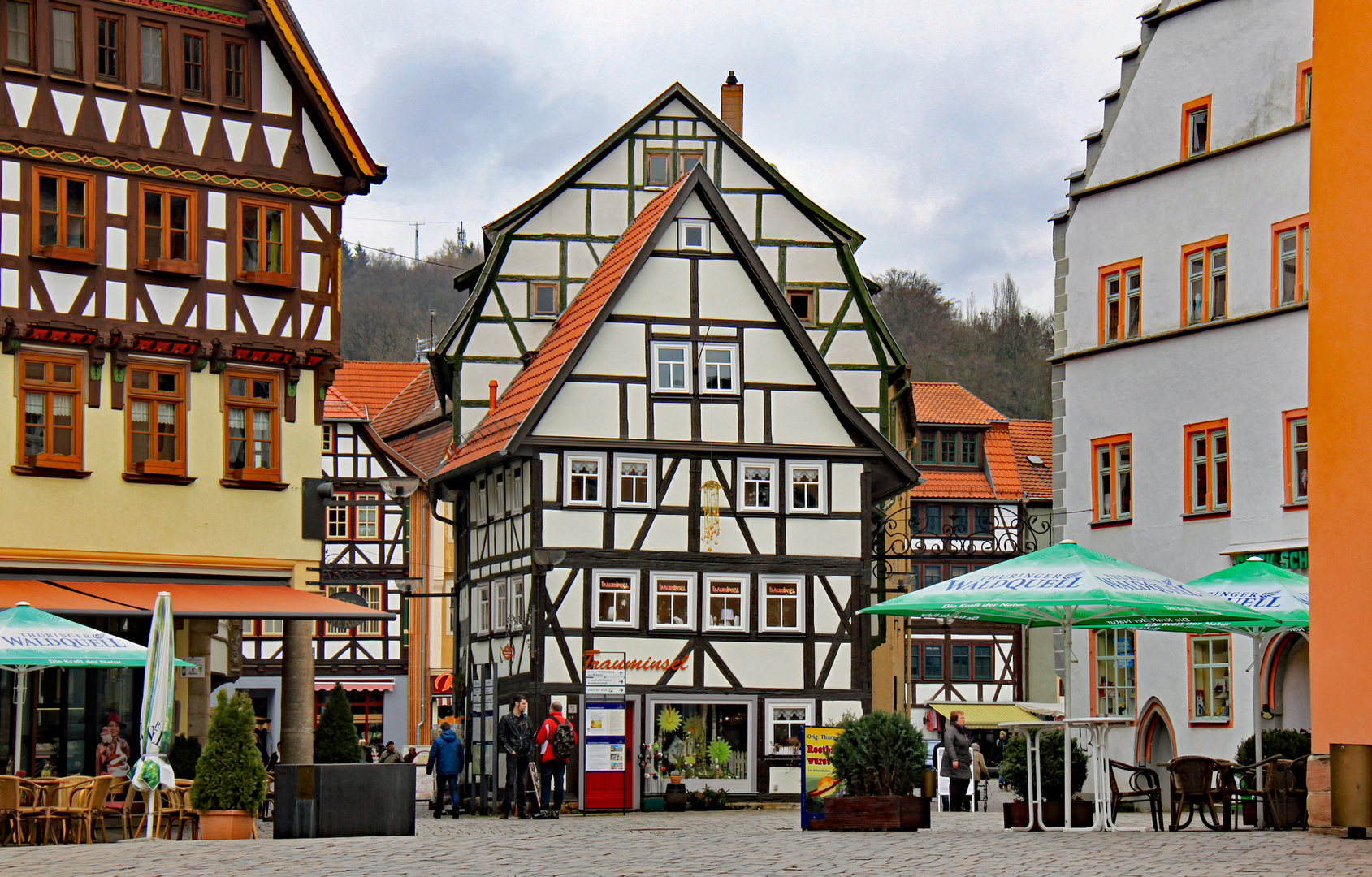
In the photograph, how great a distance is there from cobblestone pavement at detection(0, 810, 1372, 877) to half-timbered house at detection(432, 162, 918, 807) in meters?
11.1

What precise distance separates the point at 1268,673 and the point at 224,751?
1422 cm

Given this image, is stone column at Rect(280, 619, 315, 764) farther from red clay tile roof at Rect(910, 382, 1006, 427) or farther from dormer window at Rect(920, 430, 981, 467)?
dormer window at Rect(920, 430, 981, 467)

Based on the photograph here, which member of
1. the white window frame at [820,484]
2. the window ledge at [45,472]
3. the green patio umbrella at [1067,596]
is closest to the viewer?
the green patio umbrella at [1067,596]

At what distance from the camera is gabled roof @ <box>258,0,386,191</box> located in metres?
29.0

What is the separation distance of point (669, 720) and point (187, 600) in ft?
28.1

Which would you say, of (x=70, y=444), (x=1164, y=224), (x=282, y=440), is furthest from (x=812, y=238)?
(x=70, y=444)

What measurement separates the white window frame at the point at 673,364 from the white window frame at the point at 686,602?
299cm

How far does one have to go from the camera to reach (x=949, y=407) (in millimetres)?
65625

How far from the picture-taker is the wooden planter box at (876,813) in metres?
19.1

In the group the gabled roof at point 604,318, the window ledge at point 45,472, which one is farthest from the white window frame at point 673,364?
the window ledge at point 45,472

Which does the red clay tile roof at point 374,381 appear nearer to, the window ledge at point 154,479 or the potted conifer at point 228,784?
the window ledge at point 154,479

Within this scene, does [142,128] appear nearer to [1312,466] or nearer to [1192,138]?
[1192,138]

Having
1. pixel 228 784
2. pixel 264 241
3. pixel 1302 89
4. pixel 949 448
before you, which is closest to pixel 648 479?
pixel 264 241

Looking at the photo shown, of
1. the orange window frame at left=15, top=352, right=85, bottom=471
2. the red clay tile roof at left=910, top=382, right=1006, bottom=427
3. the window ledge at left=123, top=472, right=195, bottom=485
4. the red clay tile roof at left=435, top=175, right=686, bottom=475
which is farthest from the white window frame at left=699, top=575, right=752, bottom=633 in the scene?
the red clay tile roof at left=910, top=382, right=1006, bottom=427
